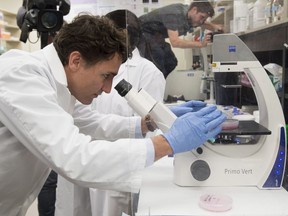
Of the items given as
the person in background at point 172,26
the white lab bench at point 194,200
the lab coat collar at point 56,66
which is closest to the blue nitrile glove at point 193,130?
the white lab bench at point 194,200

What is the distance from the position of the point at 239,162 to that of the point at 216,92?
1.28 feet

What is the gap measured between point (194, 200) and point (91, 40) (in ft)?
1.89

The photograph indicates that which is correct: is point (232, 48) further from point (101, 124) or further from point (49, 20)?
point (49, 20)

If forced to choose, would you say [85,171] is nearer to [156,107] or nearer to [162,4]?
[156,107]

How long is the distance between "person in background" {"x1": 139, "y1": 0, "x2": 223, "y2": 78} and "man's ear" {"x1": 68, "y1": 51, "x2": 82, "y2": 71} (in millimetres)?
214

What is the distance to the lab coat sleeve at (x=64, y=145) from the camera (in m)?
0.76

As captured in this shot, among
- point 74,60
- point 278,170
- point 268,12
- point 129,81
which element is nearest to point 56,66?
point 74,60

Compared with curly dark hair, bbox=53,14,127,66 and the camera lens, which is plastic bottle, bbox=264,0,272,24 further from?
the camera lens

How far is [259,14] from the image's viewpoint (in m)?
1.54

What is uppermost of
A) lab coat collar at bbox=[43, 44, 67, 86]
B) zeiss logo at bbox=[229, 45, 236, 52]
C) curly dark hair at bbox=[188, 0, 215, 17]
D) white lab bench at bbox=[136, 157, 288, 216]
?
curly dark hair at bbox=[188, 0, 215, 17]

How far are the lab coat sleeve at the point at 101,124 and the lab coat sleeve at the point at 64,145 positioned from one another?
0.41 m

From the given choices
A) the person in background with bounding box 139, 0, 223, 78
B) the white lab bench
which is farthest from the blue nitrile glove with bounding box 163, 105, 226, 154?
the person in background with bounding box 139, 0, 223, 78

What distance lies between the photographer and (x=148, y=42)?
106 centimetres

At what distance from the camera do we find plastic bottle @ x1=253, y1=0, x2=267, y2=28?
5.02 ft
